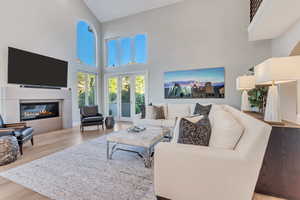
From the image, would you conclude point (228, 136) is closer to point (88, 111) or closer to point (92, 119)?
point (92, 119)

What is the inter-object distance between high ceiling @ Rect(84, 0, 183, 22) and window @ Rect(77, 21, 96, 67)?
0.81 meters

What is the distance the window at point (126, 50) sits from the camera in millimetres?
6180

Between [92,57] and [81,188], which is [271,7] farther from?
[92,57]

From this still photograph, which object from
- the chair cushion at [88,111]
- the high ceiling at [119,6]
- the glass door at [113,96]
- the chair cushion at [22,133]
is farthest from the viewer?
the glass door at [113,96]

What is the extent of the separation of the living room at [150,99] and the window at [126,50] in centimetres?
5

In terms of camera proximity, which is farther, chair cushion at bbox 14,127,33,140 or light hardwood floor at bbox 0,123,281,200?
chair cushion at bbox 14,127,33,140

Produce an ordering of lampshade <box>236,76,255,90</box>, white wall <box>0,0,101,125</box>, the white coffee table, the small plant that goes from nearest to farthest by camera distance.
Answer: the white coffee table → lampshade <box>236,76,255,90</box> → the small plant → white wall <box>0,0,101,125</box>

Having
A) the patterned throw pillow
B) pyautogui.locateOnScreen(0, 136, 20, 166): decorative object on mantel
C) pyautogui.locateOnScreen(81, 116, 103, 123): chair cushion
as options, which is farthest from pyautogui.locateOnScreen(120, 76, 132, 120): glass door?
the patterned throw pillow

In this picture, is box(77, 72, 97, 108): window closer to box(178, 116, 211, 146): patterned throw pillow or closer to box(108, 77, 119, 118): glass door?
box(108, 77, 119, 118): glass door

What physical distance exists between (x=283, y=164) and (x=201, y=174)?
997 millimetres

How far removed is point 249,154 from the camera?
1092 mm

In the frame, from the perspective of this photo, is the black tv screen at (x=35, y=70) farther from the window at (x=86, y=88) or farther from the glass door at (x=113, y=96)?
the glass door at (x=113, y=96)

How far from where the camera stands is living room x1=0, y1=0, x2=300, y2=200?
1.39m

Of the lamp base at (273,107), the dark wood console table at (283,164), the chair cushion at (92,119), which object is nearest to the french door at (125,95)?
the chair cushion at (92,119)
